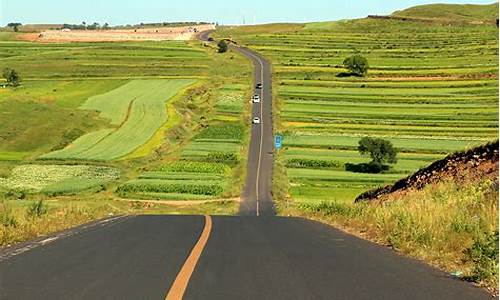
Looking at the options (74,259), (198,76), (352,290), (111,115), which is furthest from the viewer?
(198,76)

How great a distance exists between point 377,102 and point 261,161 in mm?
40800

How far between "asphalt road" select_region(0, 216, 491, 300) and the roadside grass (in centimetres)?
40

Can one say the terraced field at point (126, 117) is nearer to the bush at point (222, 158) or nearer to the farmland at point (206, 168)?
the farmland at point (206, 168)

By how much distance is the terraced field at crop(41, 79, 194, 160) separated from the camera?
71.6m

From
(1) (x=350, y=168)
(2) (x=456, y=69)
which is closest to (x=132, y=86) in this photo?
(1) (x=350, y=168)

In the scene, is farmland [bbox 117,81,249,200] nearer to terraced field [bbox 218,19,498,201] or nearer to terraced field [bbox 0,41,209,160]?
terraced field [bbox 218,19,498,201]

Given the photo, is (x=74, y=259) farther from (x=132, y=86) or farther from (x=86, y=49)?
(x=86, y=49)

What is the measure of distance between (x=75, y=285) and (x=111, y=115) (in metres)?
85.8

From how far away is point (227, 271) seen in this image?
8.48 metres

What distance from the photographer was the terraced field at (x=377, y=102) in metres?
70.9

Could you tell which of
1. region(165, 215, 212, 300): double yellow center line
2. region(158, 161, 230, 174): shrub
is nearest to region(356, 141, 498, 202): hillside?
region(165, 215, 212, 300): double yellow center line

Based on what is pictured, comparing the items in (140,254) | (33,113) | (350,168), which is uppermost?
(140,254)

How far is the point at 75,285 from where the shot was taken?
296 inches

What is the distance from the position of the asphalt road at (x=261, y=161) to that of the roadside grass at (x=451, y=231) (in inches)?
1298
